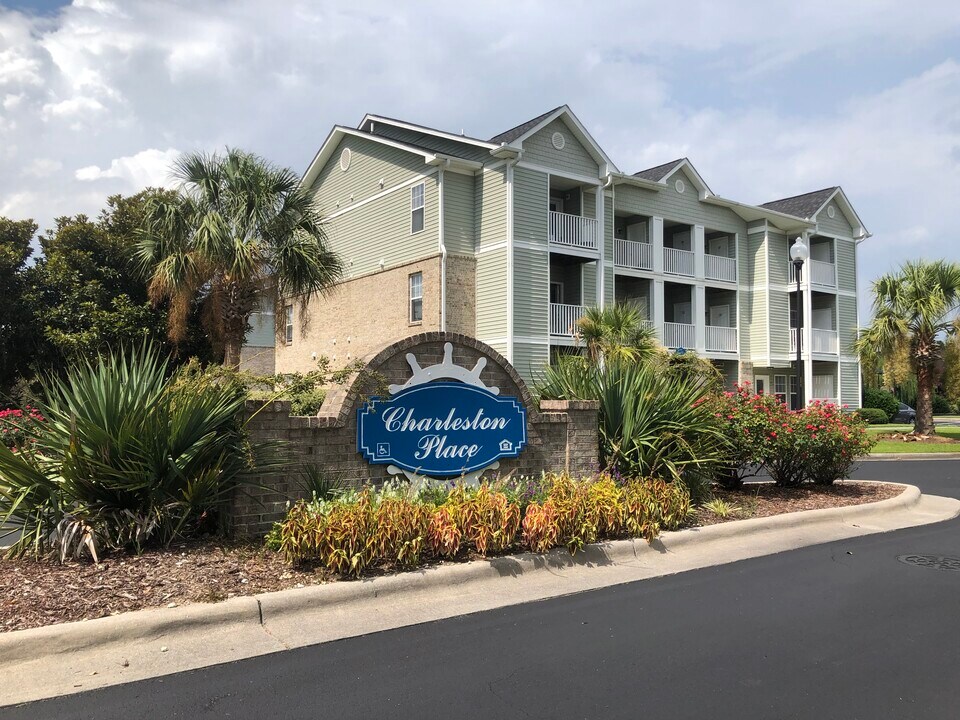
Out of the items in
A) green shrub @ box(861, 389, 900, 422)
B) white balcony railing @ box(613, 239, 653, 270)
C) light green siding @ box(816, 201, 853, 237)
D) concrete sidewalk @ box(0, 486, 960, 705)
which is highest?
light green siding @ box(816, 201, 853, 237)

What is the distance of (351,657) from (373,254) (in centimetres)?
2222

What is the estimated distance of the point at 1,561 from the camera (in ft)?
19.6

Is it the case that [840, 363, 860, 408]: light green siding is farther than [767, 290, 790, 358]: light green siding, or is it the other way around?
[840, 363, 860, 408]: light green siding

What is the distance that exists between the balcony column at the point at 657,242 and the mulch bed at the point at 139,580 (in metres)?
22.8

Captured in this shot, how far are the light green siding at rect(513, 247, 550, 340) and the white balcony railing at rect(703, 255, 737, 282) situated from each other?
349 inches

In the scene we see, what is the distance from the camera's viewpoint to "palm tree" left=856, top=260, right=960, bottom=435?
27.2 metres

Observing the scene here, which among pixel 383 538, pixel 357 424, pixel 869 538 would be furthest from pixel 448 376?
pixel 869 538

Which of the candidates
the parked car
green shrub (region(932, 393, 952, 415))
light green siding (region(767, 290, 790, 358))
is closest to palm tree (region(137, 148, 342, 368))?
light green siding (region(767, 290, 790, 358))

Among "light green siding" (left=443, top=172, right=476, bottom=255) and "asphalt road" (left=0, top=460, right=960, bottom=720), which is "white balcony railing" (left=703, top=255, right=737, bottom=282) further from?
"asphalt road" (left=0, top=460, right=960, bottom=720)

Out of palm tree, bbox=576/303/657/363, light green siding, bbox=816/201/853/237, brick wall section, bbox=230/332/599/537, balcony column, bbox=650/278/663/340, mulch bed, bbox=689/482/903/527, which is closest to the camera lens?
brick wall section, bbox=230/332/599/537

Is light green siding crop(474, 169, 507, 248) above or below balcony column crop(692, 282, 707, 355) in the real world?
above

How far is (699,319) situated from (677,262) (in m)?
2.29

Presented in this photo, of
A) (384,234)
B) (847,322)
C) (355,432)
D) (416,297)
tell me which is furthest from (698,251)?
(355,432)

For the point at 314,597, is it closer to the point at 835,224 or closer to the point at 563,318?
the point at 563,318
